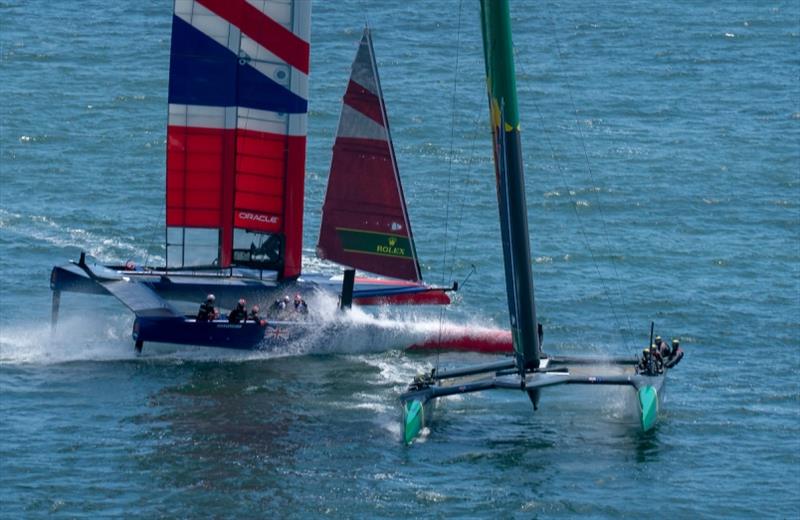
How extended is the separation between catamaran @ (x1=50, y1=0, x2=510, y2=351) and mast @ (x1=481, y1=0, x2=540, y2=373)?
816cm

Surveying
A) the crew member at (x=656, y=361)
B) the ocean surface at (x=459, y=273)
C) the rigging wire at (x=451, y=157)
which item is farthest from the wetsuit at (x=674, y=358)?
the rigging wire at (x=451, y=157)

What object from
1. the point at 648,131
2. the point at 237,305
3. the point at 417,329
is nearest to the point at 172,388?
the point at 237,305

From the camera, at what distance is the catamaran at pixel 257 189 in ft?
221

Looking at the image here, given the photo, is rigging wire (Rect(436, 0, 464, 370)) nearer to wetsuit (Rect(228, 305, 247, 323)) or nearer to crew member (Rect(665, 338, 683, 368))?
wetsuit (Rect(228, 305, 247, 323))

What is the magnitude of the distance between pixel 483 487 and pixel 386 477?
2.60 metres

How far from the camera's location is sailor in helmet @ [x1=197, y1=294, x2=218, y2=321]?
66000 millimetres

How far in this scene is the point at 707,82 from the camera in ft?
339

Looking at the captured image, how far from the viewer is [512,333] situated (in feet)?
195

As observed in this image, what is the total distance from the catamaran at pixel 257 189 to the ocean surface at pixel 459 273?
1.89 m

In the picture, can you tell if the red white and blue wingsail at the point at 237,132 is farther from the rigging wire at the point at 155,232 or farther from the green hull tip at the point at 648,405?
the green hull tip at the point at 648,405

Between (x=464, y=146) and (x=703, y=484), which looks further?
(x=464, y=146)

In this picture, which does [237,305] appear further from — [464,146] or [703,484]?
[464,146]

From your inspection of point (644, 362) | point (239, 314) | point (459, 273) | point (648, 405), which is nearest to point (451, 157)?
point (459, 273)

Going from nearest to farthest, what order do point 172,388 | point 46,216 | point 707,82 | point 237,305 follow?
point 172,388, point 237,305, point 46,216, point 707,82
